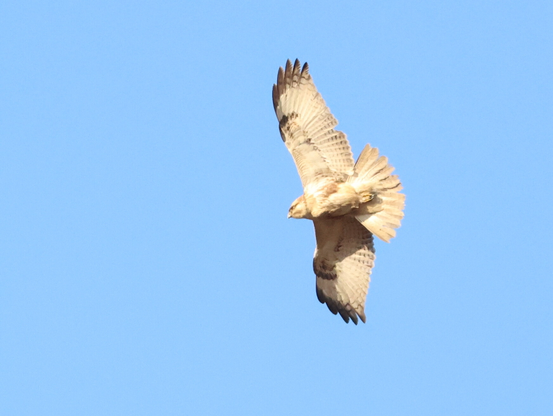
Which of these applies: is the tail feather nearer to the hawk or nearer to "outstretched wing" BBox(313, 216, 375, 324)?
the hawk

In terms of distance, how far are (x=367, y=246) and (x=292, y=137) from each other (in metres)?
1.49

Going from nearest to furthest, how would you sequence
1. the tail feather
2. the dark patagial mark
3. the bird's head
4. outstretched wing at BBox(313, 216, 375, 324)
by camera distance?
the tail feather, the bird's head, outstretched wing at BBox(313, 216, 375, 324), the dark patagial mark

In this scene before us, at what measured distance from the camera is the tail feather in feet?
31.9

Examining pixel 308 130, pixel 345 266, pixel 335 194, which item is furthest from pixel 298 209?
pixel 345 266

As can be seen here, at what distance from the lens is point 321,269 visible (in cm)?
1070

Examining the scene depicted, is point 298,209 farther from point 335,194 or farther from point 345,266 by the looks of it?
point 345,266

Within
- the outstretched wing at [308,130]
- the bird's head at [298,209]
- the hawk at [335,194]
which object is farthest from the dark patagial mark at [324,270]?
the outstretched wing at [308,130]

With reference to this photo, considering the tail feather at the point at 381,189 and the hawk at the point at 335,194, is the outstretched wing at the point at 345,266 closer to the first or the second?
the hawk at the point at 335,194

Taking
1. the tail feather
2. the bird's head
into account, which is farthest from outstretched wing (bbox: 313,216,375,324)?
the tail feather

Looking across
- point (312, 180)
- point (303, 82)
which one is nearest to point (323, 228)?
point (312, 180)

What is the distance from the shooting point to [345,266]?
10.5 m

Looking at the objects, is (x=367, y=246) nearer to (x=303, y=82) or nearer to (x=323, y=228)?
(x=323, y=228)

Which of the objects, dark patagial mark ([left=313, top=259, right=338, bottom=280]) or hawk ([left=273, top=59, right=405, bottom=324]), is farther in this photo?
dark patagial mark ([left=313, top=259, right=338, bottom=280])

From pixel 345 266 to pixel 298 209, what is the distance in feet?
3.42
